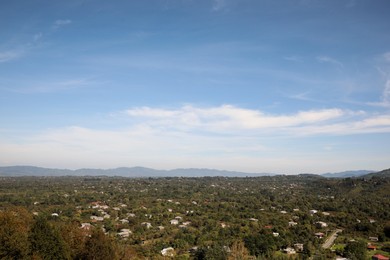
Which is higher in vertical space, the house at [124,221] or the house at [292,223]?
the house at [124,221]

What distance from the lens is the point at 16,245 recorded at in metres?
25.5

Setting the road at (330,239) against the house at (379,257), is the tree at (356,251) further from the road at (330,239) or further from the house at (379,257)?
the road at (330,239)

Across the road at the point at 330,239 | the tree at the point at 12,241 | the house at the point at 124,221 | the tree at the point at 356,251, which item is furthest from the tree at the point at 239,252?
the house at the point at 124,221

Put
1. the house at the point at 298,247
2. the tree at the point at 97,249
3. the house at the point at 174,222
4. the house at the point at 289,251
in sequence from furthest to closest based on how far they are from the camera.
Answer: the house at the point at 174,222, the house at the point at 298,247, the house at the point at 289,251, the tree at the point at 97,249

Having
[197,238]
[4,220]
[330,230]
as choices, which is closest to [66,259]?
[4,220]

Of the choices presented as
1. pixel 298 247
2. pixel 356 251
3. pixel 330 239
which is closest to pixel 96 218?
pixel 298 247

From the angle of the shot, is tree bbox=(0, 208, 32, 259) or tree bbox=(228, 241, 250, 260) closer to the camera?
tree bbox=(0, 208, 32, 259)

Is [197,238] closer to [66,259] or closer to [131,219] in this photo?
[131,219]

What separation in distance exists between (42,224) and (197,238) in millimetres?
24121

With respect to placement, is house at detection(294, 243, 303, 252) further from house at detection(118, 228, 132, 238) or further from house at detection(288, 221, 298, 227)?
house at detection(118, 228, 132, 238)

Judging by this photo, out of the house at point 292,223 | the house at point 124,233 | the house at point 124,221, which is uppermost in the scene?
the house at point 124,221

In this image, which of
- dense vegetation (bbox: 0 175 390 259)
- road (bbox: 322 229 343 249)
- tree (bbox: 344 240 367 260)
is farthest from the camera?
road (bbox: 322 229 343 249)

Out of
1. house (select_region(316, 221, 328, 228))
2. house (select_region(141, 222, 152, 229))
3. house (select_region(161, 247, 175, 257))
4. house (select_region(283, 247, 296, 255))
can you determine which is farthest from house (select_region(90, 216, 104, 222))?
house (select_region(316, 221, 328, 228))

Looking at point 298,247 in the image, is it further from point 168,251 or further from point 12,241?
point 12,241
